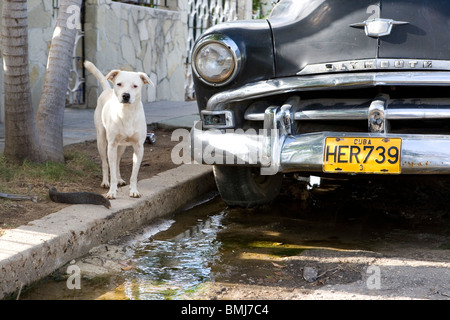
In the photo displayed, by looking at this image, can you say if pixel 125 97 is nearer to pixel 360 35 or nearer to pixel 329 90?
pixel 329 90

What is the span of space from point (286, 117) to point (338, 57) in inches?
17.9

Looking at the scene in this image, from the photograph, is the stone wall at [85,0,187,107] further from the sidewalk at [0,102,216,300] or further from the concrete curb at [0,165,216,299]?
the concrete curb at [0,165,216,299]

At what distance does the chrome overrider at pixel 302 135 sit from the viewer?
3383 mm

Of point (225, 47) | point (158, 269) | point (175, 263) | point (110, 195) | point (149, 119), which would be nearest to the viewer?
point (158, 269)

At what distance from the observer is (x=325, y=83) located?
143 inches

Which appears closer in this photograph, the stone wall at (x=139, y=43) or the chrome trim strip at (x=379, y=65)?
the chrome trim strip at (x=379, y=65)

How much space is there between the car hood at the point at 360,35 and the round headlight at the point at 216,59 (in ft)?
0.84

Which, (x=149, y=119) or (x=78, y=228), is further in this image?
(x=149, y=119)

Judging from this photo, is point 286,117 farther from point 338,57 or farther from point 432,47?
point 432,47

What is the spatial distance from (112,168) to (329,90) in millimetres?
1536

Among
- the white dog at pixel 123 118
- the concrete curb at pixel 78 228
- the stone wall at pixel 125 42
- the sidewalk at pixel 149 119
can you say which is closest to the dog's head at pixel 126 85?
the white dog at pixel 123 118

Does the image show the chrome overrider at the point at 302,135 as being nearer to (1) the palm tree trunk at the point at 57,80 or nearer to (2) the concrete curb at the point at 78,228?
(2) the concrete curb at the point at 78,228

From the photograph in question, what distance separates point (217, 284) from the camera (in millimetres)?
3184

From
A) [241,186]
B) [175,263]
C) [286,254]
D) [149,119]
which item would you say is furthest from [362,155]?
[149,119]
